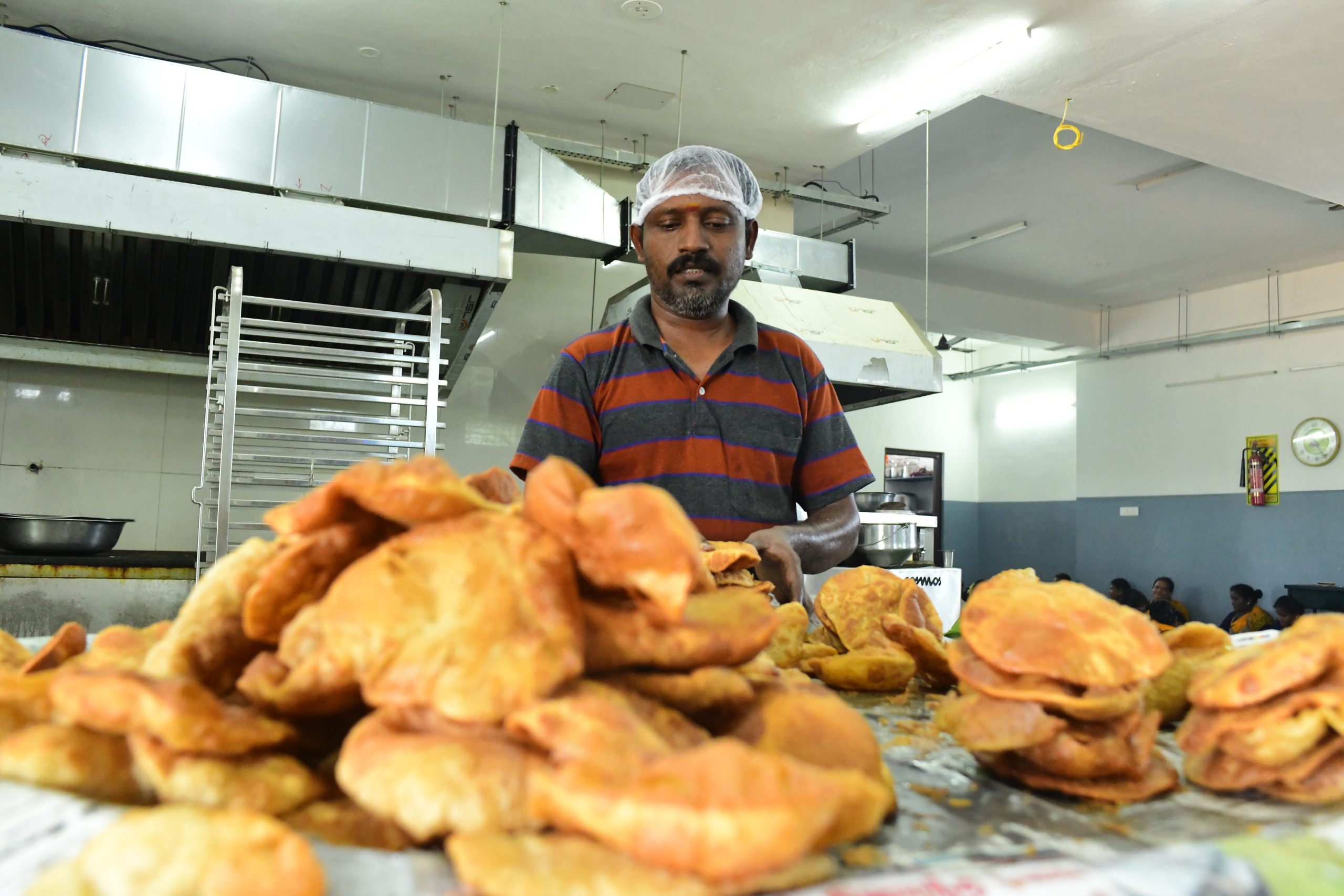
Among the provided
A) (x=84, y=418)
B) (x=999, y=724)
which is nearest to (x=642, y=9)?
(x=84, y=418)

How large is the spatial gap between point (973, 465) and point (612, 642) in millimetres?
15022

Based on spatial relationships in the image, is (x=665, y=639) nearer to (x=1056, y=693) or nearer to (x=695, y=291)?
(x=1056, y=693)

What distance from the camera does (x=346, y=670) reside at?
0.52m

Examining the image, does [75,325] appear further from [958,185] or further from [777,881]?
[958,185]

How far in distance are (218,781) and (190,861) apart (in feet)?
0.32

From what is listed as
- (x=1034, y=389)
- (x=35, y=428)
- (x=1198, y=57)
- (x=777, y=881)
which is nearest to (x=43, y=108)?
(x=35, y=428)

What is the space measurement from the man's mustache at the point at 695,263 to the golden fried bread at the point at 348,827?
1.92 metres

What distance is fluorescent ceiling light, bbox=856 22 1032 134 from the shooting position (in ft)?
13.8

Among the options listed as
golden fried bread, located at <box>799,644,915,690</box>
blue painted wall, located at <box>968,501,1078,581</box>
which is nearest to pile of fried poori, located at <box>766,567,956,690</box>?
golden fried bread, located at <box>799,644,915,690</box>

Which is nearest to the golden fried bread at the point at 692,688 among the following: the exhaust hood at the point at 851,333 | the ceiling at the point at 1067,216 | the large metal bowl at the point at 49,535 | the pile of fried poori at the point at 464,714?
the pile of fried poori at the point at 464,714

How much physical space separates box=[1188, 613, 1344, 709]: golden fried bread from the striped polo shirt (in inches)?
58.2

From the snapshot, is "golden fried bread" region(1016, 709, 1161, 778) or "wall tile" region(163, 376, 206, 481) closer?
"golden fried bread" region(1016, 709, 1161, 778)

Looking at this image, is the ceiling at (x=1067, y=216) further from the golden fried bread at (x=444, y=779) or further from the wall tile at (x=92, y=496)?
the golden fried bread at (x=444, y=779)

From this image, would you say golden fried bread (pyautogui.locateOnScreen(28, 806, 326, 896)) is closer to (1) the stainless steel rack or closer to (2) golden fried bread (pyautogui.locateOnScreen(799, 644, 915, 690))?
(2) golden fried bread (pyautogui.locateOnScreen(799, 644, 915, 690))
